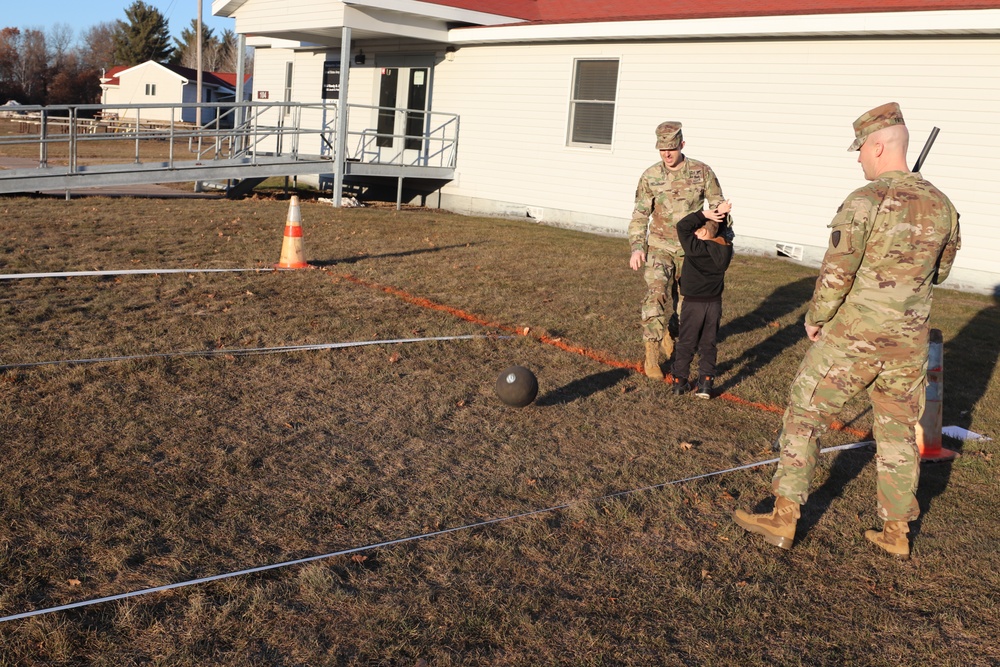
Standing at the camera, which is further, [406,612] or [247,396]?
[247,396]

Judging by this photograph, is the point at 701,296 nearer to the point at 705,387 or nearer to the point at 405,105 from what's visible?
the point at 705,387

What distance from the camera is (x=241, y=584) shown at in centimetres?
370

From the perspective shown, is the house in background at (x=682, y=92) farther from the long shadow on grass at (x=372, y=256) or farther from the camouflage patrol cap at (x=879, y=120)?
the camouflage patrol cap at (x=879, y=120)

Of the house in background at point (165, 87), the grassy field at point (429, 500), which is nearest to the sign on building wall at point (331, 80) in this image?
the grassy field at point (429, 500)

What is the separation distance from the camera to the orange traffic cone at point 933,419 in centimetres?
582

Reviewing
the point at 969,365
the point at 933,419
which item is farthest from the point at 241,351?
the point at 969,365

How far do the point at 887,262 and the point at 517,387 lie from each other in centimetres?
261

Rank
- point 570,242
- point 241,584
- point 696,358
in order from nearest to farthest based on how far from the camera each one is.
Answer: point 241,584 → point 696,358 → point 570,242

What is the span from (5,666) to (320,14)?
1679 cm

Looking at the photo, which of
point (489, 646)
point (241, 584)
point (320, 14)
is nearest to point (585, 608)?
point (489, 646)

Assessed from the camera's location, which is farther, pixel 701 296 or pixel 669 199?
pixel 669 199

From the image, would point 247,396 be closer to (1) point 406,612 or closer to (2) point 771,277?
(1) point 406,612

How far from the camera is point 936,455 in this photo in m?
A: 5.84

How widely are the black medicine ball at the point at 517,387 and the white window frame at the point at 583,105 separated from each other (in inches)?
441
